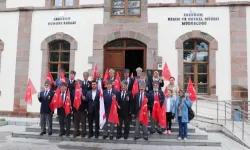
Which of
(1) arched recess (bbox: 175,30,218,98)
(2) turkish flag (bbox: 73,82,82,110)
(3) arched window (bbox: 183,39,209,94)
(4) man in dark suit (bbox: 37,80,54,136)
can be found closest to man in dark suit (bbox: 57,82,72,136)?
(4) man in dark suit (bbox: 37,80,54,136)

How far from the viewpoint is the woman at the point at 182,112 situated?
24.8ft

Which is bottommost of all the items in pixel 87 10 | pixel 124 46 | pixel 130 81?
pixel 130 81

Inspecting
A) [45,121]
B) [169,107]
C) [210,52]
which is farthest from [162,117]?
[210,52]

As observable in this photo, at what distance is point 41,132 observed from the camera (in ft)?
27.1

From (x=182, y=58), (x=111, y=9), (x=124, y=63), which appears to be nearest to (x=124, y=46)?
(x=124, y=63)

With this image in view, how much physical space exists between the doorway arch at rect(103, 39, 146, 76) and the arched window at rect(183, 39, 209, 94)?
194cm

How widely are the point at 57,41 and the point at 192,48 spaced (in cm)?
627

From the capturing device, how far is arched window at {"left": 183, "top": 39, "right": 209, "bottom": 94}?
1109 centimetres

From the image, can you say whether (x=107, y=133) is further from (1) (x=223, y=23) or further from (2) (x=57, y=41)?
(1) (x=223, y=23)

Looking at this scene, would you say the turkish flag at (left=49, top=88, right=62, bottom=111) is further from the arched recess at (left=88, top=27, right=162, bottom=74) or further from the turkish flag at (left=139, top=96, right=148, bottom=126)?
the arched recess at (left=88, top=27, right=162, bottom=74)

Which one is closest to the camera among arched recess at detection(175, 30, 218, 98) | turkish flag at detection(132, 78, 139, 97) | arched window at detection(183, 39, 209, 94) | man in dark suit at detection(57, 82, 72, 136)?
turkish flag at detection(132, 78, 139, 97)

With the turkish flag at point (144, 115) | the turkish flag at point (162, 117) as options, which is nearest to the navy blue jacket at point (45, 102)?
the turkish flag at point (144, 115)

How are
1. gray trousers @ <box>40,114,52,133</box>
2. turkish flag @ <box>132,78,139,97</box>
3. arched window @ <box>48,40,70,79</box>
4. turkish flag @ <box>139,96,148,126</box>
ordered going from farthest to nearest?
arched window @ <box>48,40,70,79</box> → gray trousers @ <box>40,114,52,133</box> → turkish flag @ <box>132,78,139,97</box> → turkish flag @ <box>139,96,148,126</box>

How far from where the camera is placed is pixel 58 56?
475 inches
